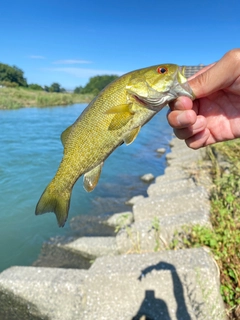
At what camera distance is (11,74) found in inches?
3366

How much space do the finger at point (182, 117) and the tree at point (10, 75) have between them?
8990 centimetres

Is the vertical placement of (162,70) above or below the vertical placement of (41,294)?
above

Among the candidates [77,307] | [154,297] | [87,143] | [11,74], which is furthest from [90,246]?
[11,74]

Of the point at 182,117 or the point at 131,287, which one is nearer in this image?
the point at 182,117

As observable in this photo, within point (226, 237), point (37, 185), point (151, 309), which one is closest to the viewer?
point (151, 309)

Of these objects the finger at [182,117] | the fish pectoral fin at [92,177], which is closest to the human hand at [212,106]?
the finger at [182,117]

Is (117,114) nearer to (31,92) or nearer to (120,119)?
(120,119)

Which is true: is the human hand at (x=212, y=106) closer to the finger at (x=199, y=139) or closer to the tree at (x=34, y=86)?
the finger at (x=199, y=139)

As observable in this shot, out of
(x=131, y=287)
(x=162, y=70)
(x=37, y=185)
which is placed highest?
(x=162, y=70)

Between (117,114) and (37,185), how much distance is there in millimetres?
9742

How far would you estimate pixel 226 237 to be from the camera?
448 cm

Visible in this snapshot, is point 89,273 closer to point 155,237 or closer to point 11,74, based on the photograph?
point 155,237

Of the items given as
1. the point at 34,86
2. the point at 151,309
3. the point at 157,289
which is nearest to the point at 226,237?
the point at 157,289

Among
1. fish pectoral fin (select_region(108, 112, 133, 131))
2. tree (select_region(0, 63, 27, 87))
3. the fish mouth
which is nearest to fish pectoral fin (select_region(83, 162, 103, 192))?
fish pectoral fin (select_region(108, 112, 133, 131))
